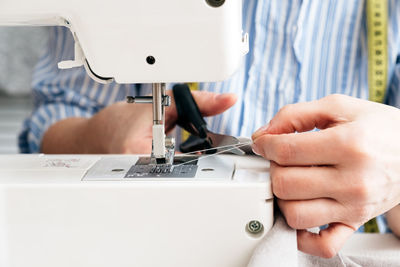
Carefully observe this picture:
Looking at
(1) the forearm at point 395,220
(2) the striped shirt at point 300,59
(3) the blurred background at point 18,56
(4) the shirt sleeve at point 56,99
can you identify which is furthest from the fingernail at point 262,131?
(3) the blurred background at point 18,56

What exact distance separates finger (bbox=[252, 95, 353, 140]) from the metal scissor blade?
3.7 inches

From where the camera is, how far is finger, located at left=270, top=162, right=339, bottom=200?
24.5 inches

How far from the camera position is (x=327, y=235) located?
2.15ft

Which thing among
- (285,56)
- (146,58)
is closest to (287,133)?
(146,58)

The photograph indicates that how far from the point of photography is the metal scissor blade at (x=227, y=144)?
78 centimetres

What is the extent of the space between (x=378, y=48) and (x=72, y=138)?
747 millimetres

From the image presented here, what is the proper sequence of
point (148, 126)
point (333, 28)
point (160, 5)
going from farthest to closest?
point (333, 28), point (148, 126), point (160, 5)

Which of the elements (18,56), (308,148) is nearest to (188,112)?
(308,148)

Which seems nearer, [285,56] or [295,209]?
[295,209]

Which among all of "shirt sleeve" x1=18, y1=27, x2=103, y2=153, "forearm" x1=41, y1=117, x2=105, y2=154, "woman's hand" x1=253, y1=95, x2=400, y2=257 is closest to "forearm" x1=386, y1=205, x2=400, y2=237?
"woman's hand" x1=253, y1=95, x2=400, y2=257

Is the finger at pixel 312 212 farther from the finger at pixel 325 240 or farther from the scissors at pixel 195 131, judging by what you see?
the scissors at pixel 195 131

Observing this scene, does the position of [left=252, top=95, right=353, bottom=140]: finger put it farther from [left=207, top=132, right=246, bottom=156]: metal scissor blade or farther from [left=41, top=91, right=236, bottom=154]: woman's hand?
[left=41, top=91, right=236, bottom=154]: woman's hand

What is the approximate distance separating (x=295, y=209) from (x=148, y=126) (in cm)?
45

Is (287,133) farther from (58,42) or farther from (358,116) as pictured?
Result: (58,42)
